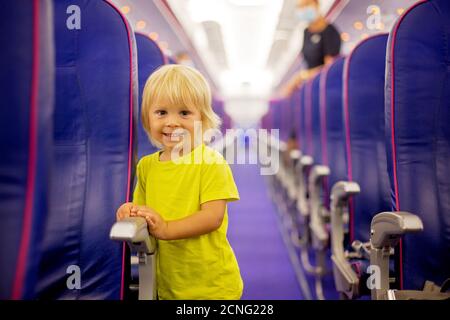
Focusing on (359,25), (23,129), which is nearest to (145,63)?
(23,129)

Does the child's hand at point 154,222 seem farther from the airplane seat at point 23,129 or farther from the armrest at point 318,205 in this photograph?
the armrest at point 318,205

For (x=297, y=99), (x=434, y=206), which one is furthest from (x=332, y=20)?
(x=434, y=206)

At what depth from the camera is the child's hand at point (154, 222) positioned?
0.78m

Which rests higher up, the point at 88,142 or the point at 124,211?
the point at 88,142

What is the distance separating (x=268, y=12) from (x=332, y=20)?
0.58m

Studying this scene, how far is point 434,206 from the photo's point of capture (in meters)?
0.94

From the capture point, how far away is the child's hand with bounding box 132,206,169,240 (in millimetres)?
784

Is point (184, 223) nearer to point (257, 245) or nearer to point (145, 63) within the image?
point (145, 63)

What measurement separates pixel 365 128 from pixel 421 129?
43 centimetres

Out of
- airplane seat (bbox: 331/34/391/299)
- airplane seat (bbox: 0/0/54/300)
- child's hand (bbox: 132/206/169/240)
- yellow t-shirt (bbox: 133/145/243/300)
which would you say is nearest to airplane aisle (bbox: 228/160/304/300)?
yellow t-shirt (bbox: 133/145/243/300)

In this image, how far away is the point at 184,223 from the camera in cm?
79

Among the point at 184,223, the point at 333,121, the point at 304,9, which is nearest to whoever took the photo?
the point at 184,223

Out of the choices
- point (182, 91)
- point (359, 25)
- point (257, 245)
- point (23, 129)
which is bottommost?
point (257, 245)
